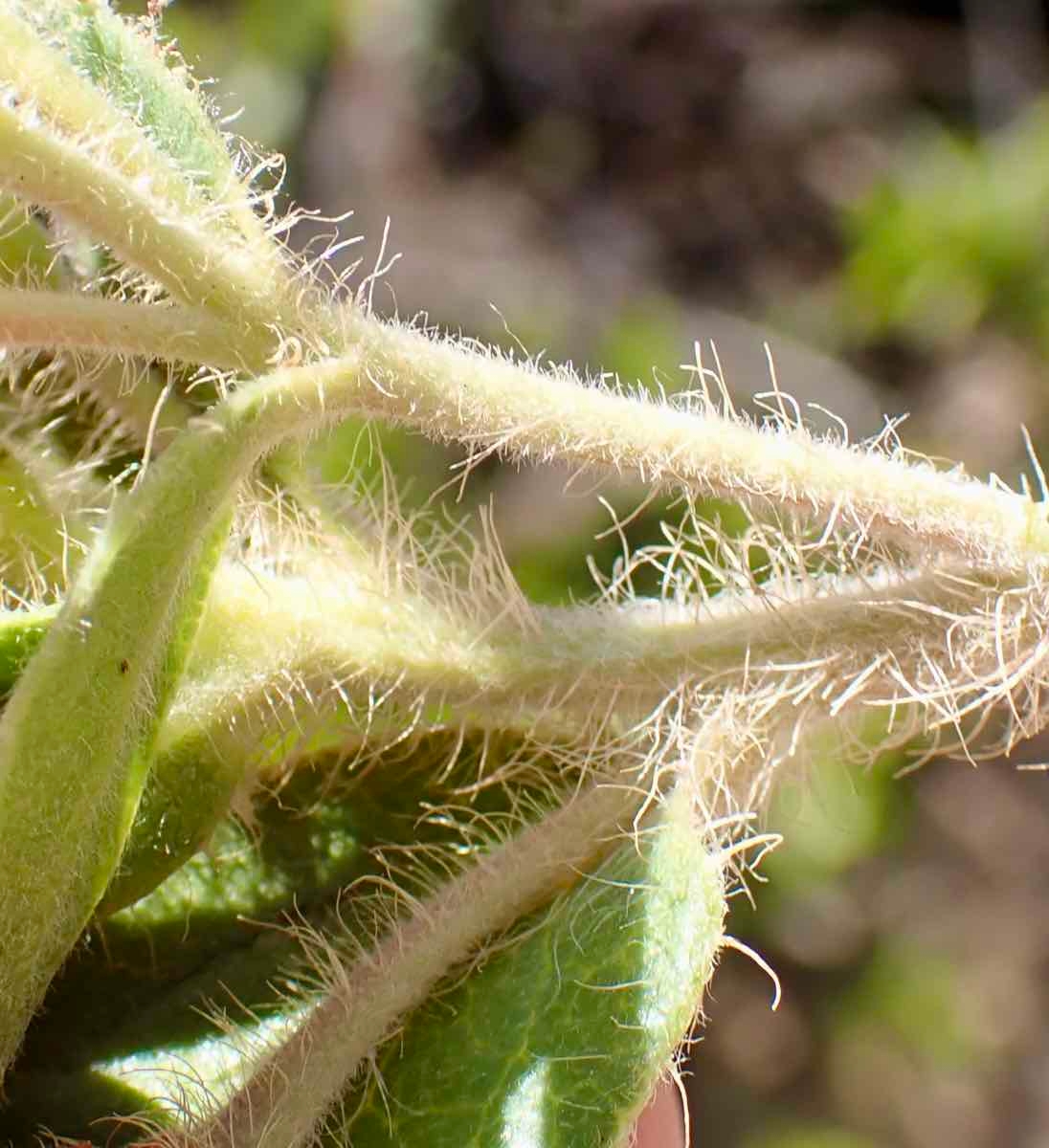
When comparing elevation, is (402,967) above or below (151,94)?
below

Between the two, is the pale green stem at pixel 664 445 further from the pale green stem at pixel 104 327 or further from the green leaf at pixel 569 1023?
the green leaf at pixel 569 1023

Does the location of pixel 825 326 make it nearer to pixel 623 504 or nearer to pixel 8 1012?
pixel 623 504

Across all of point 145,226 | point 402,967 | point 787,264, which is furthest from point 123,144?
point 787,264

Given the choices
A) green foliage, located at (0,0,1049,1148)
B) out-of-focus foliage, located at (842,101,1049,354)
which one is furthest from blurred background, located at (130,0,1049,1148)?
green foliage, located at (0,0,1049,1148)

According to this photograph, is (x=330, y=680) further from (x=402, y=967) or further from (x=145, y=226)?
(x=145, y=226)

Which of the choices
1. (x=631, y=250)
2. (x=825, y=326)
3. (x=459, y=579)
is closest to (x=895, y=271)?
(x=825, y=326)

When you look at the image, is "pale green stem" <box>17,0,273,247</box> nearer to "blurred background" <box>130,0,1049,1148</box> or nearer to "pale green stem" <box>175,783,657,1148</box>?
"pale green stem" <box>175,783,657,1148</box>
